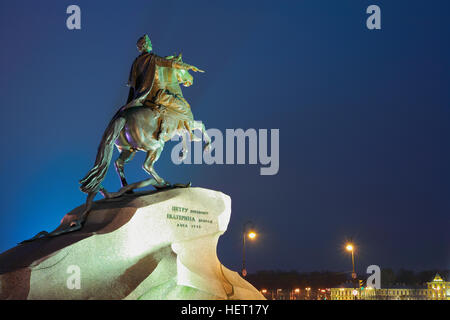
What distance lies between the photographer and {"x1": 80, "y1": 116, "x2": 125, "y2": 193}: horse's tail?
9.80 meters

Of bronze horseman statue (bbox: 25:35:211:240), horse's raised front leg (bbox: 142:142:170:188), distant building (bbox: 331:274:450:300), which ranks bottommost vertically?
distant building (bbox: 331:274:450:300)

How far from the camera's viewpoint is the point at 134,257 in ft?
28.7

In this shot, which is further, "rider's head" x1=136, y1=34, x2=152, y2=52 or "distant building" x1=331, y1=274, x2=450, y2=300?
"distant building" x1=331, y1=274, x2=450, y2=300

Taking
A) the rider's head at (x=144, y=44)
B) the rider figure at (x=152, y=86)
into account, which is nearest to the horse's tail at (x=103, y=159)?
the rider figure at (x=152, y=86)

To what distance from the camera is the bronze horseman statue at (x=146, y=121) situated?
10.0 meters

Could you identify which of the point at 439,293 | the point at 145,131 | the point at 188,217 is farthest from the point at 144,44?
the point at 439,293

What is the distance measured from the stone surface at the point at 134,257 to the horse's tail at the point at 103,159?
452 mm

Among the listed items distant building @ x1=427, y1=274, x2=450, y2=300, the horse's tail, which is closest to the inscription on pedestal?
the horse's tail

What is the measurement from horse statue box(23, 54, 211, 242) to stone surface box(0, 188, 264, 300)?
1.80ft

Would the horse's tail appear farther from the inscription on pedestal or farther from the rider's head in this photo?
the rider's head

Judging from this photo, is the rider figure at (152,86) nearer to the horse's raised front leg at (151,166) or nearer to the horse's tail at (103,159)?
the horse's tail at (103,159)

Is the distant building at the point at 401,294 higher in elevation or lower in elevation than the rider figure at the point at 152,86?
lower
